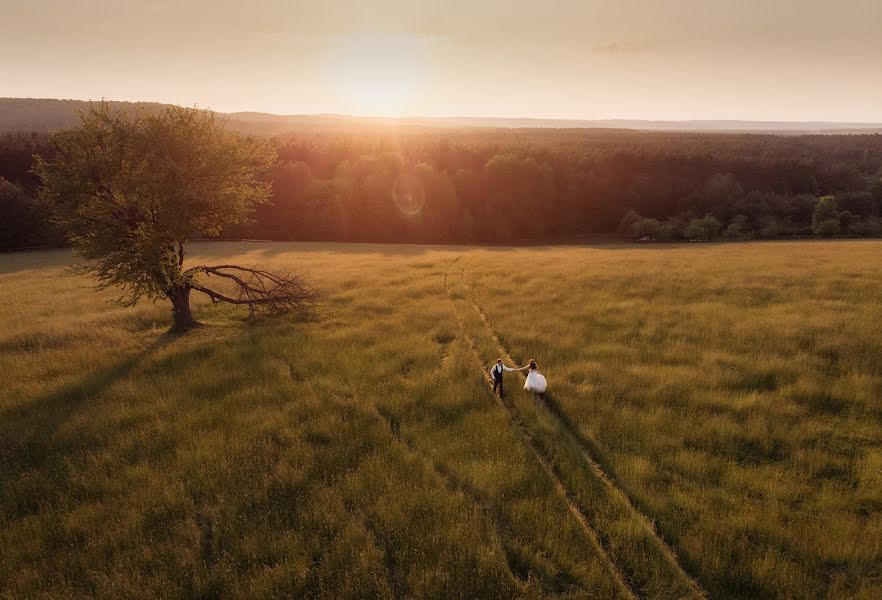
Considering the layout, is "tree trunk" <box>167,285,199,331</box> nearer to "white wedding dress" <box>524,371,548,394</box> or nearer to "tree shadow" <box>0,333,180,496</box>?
"tree shadow" <box>0,333,180,496</box>

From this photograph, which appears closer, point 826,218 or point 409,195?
point 826,218

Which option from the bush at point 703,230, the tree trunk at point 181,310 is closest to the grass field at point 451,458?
the tree trunk at point 181,310

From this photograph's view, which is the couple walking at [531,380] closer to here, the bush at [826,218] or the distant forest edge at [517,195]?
the distant forest edge at [517,195]

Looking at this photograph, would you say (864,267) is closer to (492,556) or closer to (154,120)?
(492,556)

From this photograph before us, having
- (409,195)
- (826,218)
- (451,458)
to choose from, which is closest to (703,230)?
(826,218)

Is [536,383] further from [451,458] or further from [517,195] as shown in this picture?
[517,195]

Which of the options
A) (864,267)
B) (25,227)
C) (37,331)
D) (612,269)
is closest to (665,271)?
(612,269)
